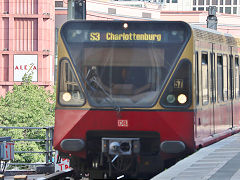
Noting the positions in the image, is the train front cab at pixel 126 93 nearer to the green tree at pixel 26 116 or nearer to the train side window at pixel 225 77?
the train side window at pixel 225 77

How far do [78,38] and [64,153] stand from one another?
79.4 inches

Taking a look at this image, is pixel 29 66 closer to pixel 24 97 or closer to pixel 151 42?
pixel 24 97

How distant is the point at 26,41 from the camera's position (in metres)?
87.5

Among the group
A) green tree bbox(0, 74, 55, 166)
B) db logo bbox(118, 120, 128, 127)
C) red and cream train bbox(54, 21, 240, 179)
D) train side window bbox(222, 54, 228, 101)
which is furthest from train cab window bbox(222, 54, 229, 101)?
green tree bbox(0, 74, 55, 166)

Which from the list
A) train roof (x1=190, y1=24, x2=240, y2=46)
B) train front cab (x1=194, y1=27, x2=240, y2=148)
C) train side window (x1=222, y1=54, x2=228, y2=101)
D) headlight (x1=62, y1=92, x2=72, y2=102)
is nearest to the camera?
headlight (x1=62, y1=92, x2=72, y2=102)

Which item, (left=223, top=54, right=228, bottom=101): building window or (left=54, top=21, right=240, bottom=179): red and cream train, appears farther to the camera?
(left=223, top=54, right=228, bottom=101): building window

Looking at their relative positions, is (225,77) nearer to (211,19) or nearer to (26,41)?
(211,19)

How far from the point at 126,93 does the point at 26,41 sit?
75.6m

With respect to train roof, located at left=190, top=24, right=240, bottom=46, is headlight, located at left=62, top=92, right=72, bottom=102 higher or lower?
lower

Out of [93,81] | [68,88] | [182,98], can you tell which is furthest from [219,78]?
[68,88]

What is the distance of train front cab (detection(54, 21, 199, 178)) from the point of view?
12.8m

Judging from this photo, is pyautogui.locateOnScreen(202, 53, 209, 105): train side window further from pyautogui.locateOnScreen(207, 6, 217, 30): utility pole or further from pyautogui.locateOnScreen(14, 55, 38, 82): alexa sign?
pyautogui.locateOnScreen(14, 55, 38, 82): alexa sign

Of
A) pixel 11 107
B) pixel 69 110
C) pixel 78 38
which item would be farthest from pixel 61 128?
pixel 11 107

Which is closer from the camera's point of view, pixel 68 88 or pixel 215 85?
pixel 68 88
